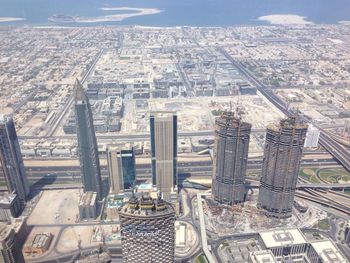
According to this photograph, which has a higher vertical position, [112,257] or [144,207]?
[144,207]

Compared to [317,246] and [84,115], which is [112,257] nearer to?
[84,115]

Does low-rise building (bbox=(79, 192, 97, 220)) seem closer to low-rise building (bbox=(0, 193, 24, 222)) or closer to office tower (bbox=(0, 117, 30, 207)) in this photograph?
low-rise building (bbox=(0, 193, 24, 222))

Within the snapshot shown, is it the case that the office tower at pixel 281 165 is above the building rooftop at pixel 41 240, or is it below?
above

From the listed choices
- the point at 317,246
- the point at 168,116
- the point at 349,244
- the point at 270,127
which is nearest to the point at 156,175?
the point at 168,116

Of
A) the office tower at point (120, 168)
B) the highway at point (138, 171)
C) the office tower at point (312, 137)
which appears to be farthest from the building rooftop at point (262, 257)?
the office tower at point (312, 137)

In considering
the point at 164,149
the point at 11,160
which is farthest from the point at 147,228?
the point at 11,160

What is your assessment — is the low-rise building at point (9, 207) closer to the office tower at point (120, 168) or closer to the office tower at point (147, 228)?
the office tower at point (120, 168)

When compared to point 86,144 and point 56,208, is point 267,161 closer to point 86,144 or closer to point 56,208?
point 86,144

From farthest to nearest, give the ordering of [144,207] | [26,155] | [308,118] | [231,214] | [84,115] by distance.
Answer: [308,118]
[26,155]
[231,214]
[84,115]
[144,207]
